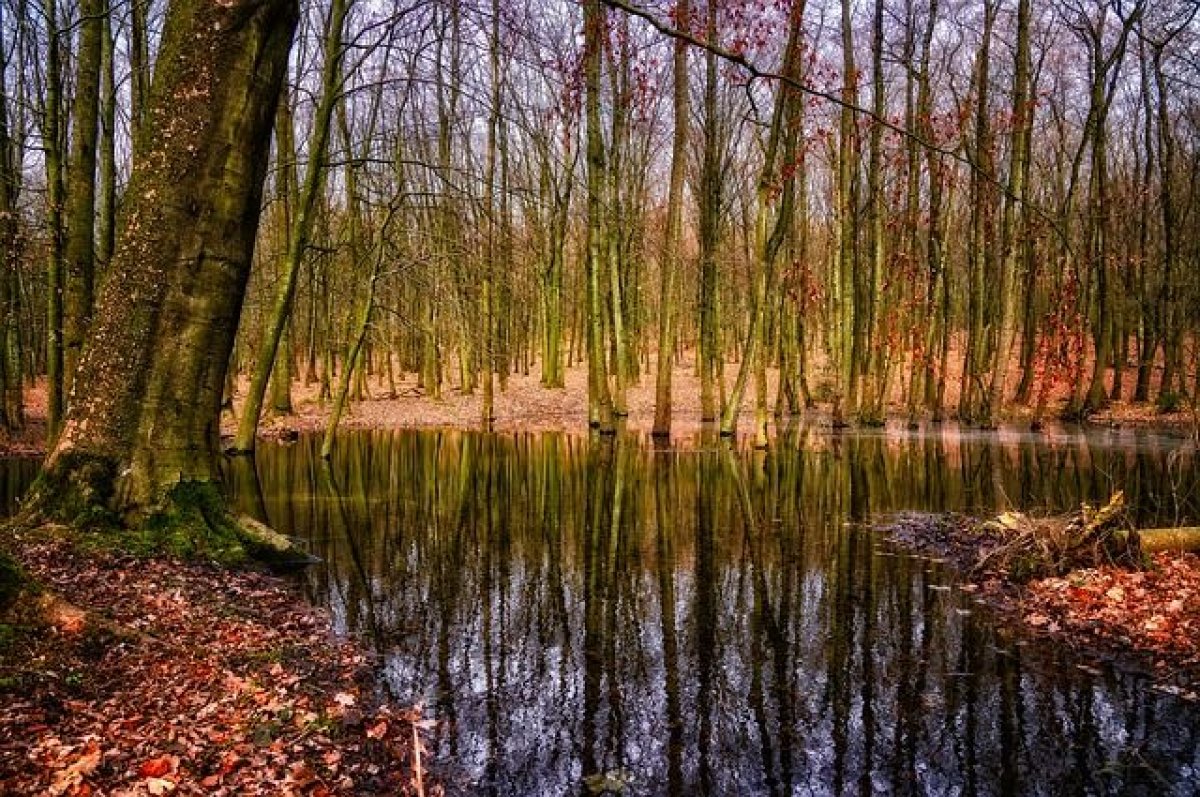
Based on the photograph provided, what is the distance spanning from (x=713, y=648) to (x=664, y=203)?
126 feet

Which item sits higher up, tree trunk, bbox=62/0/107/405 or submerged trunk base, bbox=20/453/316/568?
tree trunk, bbox=62/0/107/405

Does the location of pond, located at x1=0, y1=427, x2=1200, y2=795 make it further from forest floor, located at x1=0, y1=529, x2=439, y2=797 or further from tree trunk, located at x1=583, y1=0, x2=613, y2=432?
tree trunk, located at x1=583, y1=0, x2=613, y2=432

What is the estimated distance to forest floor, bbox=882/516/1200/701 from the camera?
5996 millimetres

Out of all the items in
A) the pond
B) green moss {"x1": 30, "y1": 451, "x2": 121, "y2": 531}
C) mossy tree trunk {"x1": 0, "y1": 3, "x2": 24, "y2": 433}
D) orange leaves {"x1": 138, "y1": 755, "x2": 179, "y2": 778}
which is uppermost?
mossy tree trunk {"x1": 0, "y1": 3, "x2": 24, "y2": 433}

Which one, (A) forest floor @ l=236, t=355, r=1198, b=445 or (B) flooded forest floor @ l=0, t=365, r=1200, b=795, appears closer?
(B) flooded forest floor @ l=0, t=365, r=1200, b=795

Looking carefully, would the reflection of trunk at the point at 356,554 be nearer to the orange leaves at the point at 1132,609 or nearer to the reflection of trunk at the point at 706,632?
the reflection of trunk at the point at 706,632

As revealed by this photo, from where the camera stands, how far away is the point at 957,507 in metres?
12.4

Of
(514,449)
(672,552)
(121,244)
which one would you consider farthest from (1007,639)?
(514,449)

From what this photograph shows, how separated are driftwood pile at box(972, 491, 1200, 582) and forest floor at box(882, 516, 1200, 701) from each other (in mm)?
109

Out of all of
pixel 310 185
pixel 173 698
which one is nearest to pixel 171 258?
pixel 173 698

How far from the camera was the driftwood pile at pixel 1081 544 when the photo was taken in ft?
26.5

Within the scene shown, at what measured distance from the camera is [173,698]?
446 centimetres

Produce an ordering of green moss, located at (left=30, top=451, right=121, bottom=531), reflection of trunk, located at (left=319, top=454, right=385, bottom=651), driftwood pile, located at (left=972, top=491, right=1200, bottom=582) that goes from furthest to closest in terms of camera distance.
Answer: driftwood pile, located at (left=972, top=491, right=1200, bottom=582) → green moss, located at (left=30, top=451, right=121, bottom=531) → reflection of trunk, located at (left=319, top=454, right=385, bottom=651)

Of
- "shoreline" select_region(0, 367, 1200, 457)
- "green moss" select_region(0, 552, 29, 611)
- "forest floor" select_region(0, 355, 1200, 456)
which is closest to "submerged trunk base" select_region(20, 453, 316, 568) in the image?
"green moss" select_region(0, 552, 29, 611)
